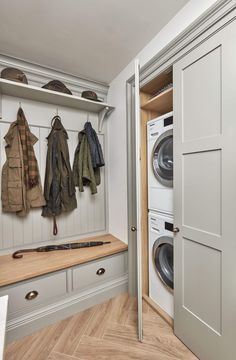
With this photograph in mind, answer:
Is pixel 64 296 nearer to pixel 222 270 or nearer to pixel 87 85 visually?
pixel 222 270

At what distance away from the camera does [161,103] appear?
1573mm

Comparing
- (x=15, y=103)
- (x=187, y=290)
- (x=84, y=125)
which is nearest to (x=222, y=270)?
(x=187, y=290)

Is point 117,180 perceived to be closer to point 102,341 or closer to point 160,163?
point 160,163

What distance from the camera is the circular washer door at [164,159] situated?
4.61 feet

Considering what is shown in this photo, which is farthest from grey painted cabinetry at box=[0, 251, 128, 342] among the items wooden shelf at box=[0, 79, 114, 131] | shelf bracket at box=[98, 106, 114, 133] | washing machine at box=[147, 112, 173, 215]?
wooden shelf at box=[0, 79, 114, 131]

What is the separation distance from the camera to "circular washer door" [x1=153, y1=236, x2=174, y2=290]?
1469 millimetres

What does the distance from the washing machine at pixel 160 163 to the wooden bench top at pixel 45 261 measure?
642mm

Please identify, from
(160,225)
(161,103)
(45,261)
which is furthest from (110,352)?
(161,103)

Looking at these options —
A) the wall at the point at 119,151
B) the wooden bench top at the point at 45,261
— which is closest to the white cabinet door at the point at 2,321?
the wooden bench top at the point at 45,261

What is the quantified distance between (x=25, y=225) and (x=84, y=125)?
4.09 ft

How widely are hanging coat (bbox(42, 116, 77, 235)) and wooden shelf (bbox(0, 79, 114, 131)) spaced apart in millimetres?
204

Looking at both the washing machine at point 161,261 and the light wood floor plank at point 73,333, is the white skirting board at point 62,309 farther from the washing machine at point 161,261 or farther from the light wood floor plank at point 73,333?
the washing machine at point 161,261

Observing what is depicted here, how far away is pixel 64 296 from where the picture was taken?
1524mm

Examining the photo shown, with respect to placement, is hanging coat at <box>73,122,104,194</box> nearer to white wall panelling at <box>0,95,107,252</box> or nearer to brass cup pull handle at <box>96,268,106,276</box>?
white wall panelling at <box>0,95,107,252</box>
